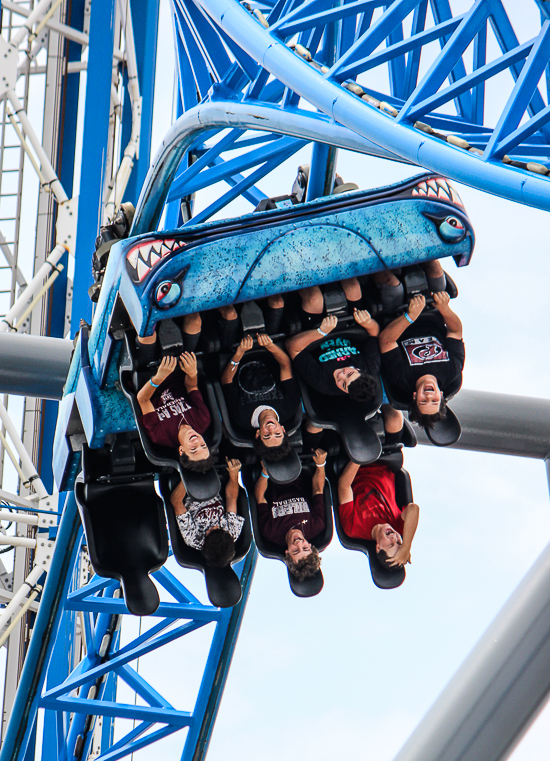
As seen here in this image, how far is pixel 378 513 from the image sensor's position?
7148 mm

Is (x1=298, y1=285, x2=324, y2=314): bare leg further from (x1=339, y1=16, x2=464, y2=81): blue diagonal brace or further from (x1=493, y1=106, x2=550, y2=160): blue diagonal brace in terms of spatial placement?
(x1=493, y1=106, x2=550, y2=160): blue diagonal brace

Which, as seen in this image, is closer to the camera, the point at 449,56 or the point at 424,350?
the point at 449,56

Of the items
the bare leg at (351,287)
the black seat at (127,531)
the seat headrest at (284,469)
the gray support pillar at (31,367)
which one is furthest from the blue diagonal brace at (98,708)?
the bare leg at (351,287)

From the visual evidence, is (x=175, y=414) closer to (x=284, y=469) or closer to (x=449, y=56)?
(x=284, y=469)

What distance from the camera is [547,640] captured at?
4.43 metres

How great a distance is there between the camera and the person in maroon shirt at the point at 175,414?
20.5 feet

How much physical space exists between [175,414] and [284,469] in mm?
758

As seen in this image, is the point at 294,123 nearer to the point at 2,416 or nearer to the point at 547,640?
the point at 547,640

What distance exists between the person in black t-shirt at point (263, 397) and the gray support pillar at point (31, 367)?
2.20m

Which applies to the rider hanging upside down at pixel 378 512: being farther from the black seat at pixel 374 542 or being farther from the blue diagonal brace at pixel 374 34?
the blue diagonal brace at pixel 374 34

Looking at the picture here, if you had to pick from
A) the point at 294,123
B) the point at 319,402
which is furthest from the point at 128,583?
the point at 294,123

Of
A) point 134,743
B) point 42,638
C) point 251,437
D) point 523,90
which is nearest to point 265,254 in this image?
point 251,437

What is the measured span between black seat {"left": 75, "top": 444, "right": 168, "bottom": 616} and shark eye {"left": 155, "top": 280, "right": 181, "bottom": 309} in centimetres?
169

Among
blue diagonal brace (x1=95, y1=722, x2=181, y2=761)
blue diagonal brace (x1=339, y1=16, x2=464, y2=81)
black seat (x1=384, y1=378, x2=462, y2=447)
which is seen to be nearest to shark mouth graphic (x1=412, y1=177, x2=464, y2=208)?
blue diagonal brace (x1=339, y1=16, x2=464, y2=81)
